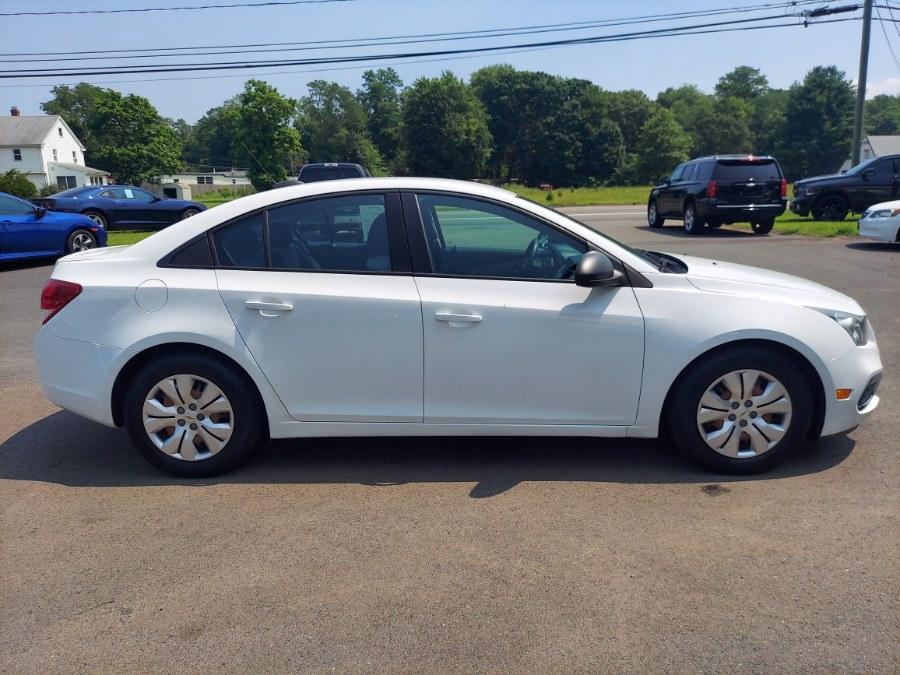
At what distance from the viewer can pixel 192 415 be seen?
423cm

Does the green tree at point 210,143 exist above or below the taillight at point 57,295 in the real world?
above

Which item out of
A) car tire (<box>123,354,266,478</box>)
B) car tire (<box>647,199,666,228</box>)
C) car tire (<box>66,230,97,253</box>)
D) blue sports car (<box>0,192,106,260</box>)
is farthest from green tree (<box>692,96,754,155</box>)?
car tire (<box>123,354,266,478</box>)

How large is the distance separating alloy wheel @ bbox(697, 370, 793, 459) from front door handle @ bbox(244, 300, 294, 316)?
232cm

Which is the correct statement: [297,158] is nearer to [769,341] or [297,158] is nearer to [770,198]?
[770,198]

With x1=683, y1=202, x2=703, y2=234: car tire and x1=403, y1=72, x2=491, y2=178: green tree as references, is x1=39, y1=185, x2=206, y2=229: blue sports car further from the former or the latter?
x1=403, y1=72, x2=491, y2=178: green tree

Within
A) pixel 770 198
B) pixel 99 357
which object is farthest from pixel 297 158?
pixel 99 357

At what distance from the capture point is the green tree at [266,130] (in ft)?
275

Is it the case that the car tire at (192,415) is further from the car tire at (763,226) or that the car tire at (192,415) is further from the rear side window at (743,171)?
the car tire at (763,226)

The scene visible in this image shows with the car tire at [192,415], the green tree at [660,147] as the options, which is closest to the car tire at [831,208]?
the car tire at [192,415]

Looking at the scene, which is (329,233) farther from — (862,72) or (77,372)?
(862,72)

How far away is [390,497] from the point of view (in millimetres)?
4059

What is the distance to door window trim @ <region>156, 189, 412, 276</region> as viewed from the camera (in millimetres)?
4238

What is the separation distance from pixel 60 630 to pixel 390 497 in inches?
65.5

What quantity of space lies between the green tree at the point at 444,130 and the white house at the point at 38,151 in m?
36.1
